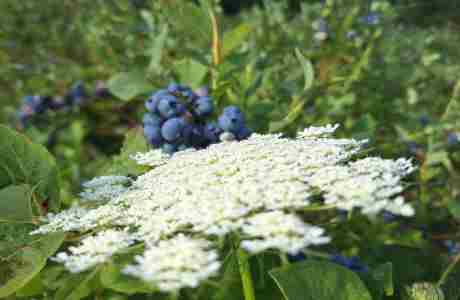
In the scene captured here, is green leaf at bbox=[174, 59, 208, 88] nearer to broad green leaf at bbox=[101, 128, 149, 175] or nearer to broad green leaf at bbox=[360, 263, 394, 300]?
broad green leaf at bbox=[101, 128, 149, 175]

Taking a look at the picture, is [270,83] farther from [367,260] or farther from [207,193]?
[207,193]

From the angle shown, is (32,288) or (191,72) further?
(191,72)

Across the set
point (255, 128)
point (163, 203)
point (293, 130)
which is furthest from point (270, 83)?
point (163, 203)

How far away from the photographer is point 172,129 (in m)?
0.79

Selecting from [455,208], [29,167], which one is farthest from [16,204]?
[455,208]

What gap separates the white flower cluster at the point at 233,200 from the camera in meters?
0.37

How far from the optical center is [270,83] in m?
1.26

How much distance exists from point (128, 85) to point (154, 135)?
0.59 ft

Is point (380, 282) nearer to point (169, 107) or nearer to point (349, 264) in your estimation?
point (349, 264)

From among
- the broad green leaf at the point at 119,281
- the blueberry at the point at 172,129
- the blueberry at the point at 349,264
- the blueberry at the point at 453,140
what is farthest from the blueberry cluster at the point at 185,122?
the blueberry at the point at 453,140

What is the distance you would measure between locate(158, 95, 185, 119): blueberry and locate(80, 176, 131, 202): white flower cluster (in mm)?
206

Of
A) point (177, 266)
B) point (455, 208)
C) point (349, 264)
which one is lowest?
point (177, 266)

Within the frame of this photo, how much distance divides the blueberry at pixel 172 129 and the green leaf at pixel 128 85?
0.19 metres

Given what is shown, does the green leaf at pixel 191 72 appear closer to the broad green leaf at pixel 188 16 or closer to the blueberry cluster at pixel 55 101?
the broad green leaf at pixel 188 16
